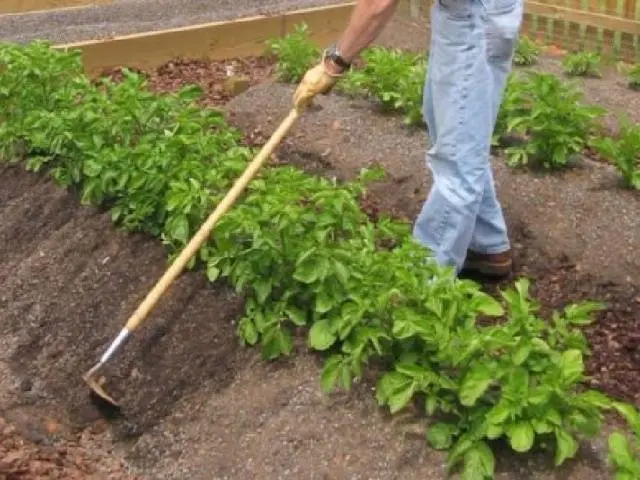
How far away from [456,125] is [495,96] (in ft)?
0.87

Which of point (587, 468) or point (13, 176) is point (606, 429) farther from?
point (13, 176)

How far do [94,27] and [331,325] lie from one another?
213 inches

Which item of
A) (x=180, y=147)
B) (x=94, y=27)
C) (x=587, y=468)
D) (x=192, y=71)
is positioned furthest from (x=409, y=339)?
(x=94, y=27)

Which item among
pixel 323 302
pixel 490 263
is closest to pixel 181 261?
pixel 323 302

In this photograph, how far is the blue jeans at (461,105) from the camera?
4.54 metres

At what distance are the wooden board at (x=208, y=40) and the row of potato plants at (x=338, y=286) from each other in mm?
1967

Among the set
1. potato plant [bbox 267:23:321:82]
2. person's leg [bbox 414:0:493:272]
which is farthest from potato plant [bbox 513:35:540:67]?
person's leg [bbox 414:0:493:272]

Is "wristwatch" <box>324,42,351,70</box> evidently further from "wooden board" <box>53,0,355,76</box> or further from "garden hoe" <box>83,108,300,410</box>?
"wooden board" <box>53,0,355,76</box>

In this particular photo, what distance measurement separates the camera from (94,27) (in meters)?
9.09

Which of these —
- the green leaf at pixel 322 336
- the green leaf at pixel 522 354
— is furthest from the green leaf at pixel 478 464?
the green leaf at pixel 322 336

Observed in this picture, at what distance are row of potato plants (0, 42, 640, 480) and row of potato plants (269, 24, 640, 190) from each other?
44.3 inches

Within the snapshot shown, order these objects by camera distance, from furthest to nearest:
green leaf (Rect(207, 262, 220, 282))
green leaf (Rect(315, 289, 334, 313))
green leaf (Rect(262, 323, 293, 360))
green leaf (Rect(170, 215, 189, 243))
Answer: green leaf (Rect(170, 215, 189, 243)) < green leaf (Rect(207, 262, 220, 282)) < green leaf (Rect(262, 323, 293, 360)) < green leaf (Rect(315, 289, 334, 313))

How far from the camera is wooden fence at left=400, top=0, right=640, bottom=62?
9.05 m

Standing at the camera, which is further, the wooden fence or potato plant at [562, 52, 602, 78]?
the wooden fence
